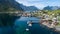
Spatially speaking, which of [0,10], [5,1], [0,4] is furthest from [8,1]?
[0,10]

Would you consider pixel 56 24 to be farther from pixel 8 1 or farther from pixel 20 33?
pixel 8 1

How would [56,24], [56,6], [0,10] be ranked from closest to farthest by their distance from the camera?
[56,24]
[56,6]
[0,10]

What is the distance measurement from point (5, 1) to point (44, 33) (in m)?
116

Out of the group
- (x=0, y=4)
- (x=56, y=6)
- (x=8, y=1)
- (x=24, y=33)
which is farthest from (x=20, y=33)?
(x=8, y=1)

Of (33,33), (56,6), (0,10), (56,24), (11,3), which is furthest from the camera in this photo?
(11,3)

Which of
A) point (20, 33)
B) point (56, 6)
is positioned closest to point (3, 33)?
point (20, 33)

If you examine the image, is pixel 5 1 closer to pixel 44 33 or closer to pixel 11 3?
pixel 11 3

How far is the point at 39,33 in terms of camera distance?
32.8m

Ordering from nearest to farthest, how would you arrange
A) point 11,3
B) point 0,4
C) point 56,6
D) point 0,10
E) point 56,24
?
point 56,24 < point 56,6 < point 0,10 < point 0,4 < point 11,3

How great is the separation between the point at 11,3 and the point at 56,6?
254 feet

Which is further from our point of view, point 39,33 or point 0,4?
point 0,4

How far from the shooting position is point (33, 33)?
32.5 meters

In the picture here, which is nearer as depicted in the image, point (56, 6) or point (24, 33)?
point (24, 33)

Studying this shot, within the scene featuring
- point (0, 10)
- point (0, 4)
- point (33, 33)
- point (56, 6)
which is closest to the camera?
point (33, 33)
